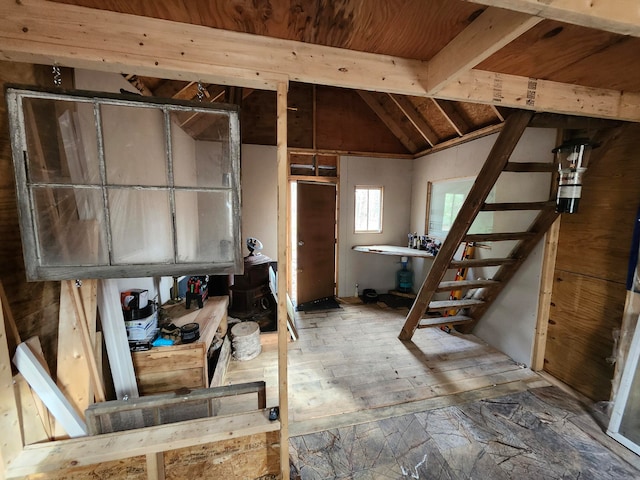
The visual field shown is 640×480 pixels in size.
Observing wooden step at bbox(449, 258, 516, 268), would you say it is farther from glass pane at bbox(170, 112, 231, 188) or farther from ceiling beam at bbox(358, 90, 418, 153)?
ceiling beam at bbox(358, 90, 418, 153)

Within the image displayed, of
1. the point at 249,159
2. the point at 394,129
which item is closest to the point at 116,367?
the point at 249,159

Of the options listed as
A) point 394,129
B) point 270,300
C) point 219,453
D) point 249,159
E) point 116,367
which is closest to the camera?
point 219,453

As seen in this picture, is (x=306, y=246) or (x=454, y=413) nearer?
(x=454, y=413)

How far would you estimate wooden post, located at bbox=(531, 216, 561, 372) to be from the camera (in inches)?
86.8

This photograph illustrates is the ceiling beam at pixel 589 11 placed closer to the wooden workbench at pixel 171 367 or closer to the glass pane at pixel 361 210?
the wooden workbench at pixel 171 367

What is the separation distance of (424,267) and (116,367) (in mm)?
4042

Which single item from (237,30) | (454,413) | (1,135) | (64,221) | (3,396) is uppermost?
(237,30)

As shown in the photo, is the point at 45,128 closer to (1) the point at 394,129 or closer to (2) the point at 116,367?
(2) the point at 116,367

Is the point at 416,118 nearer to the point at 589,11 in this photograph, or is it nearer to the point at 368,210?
the point at 368,210

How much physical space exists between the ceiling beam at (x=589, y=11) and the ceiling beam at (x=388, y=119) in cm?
347

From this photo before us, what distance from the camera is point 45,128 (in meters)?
1.04

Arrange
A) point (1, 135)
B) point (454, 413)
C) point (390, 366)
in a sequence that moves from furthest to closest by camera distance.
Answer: point (390, 366), point (454, 413), point (1, 135)

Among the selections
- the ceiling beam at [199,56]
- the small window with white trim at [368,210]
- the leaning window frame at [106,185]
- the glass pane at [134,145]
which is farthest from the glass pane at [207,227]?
the small window with white trim at [368,210]

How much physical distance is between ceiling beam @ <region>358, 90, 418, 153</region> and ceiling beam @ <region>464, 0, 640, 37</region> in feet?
11.4
